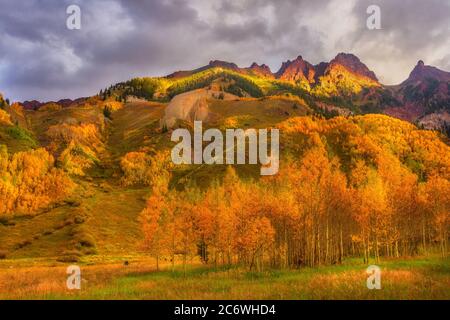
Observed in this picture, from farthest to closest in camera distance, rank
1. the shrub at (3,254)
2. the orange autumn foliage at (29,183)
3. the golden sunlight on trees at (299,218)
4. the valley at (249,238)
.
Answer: the orange autumn foliage at (29,183), the shrub at (3,254), the golden sunlight on trees at (299,218), the valley at (249,238)

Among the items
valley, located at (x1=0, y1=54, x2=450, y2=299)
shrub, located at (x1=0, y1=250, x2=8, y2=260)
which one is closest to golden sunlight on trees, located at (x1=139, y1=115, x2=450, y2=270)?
valley, located at (x1=0, y1=54, x2=450, y2=299)

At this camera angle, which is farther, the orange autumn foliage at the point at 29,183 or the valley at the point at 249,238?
the orange autumn foliage at the point at 29,183

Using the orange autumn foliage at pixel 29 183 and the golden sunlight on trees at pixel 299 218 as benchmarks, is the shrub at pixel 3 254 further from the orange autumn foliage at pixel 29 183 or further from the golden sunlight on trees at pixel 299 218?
the golden sunlight on trees at pixel 299 218

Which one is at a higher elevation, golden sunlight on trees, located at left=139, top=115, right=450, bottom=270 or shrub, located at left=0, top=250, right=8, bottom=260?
golden sunlight on trees, located at left=139, top=115, right=450, bottom=270

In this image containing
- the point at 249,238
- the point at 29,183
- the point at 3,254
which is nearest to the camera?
the point at 249,238

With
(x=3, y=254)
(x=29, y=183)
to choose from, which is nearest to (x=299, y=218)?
(x=3, y=254)

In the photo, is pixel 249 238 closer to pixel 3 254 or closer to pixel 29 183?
pixel 3 254

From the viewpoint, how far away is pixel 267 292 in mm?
26875

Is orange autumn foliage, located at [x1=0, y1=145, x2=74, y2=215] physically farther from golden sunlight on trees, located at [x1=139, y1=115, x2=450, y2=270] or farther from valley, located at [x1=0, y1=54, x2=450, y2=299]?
golden sunlight on trees, located at [x1=139, y1=115, x2=450, y2=270]

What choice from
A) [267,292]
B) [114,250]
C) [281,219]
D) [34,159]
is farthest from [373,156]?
[267,292]

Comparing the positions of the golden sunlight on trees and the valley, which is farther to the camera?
the golden sunlight on trees

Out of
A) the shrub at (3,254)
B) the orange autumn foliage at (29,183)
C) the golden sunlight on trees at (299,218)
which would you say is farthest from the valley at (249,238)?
the orange autumn foliage at (29,183)
